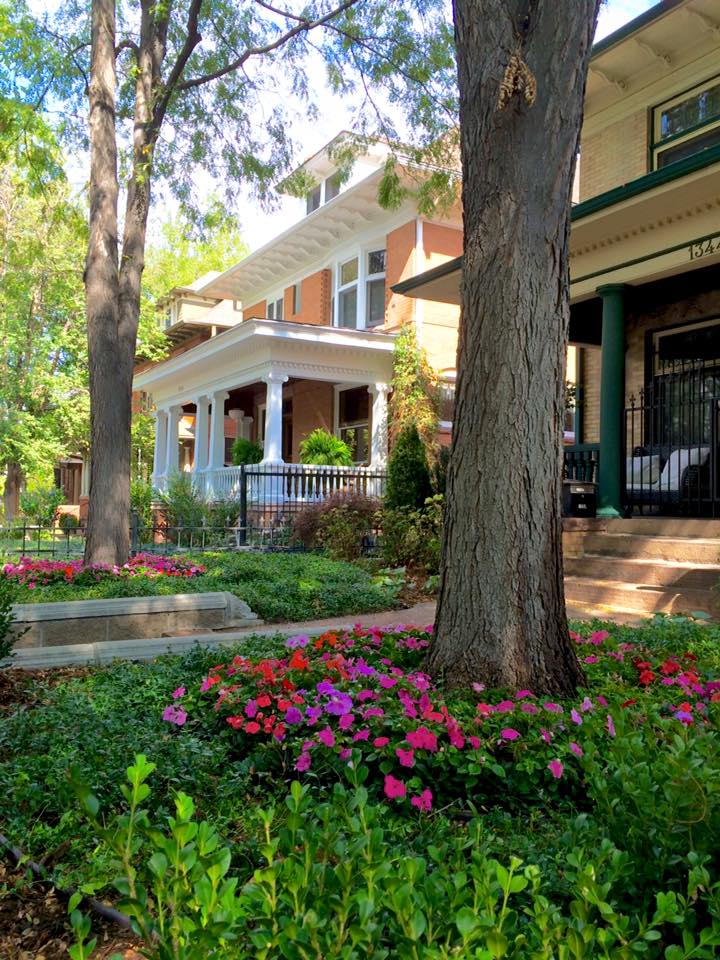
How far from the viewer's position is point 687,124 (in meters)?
11.2

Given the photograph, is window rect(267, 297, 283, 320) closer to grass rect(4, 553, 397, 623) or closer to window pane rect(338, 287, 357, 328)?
window pane rect(338, 287, 357, 328)

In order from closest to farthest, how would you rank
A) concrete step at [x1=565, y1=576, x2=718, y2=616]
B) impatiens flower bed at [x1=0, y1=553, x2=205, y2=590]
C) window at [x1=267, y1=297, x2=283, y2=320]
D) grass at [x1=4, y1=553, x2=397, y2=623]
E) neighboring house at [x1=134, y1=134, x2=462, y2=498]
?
concrete step at [x1=565, y1=576, x2=718, y2=616], grass at [x1=4, y1=553, x2=397, y2=623], impatiens flower bed at [x1=0, y1=553, x2=205, y2=590], neighboring house at [x1=134, y1=134, x2=462, y2=498], window at [x1=267, y1=297, x2=283, y2=320]

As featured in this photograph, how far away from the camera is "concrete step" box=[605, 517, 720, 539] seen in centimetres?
799

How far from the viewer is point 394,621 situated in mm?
7336

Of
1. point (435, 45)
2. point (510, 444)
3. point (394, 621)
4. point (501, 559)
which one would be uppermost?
point (435, 45)

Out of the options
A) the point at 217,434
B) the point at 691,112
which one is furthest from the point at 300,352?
the point at 691,112

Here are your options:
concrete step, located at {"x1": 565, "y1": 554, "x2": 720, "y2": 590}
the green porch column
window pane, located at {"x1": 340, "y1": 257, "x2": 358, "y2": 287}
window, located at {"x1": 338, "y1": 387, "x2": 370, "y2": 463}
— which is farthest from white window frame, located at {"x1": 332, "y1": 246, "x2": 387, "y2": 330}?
concrete step, located at {"x1": 565, "y1": 554, "x2": 720, "y2": 590}

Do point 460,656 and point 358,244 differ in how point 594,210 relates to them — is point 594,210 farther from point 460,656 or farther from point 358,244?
point 358,244

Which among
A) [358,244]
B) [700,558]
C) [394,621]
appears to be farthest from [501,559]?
[358,244]

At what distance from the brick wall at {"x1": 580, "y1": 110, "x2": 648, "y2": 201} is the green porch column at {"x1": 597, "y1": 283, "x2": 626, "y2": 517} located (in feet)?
11.9

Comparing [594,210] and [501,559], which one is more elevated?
[594,210]

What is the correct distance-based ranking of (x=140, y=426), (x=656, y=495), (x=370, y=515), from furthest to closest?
(x=140, y=426) → (x=370, y=515) → (x=656, y=495)

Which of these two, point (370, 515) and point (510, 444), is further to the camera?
point (370, 515)

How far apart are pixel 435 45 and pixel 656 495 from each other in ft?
20.6
